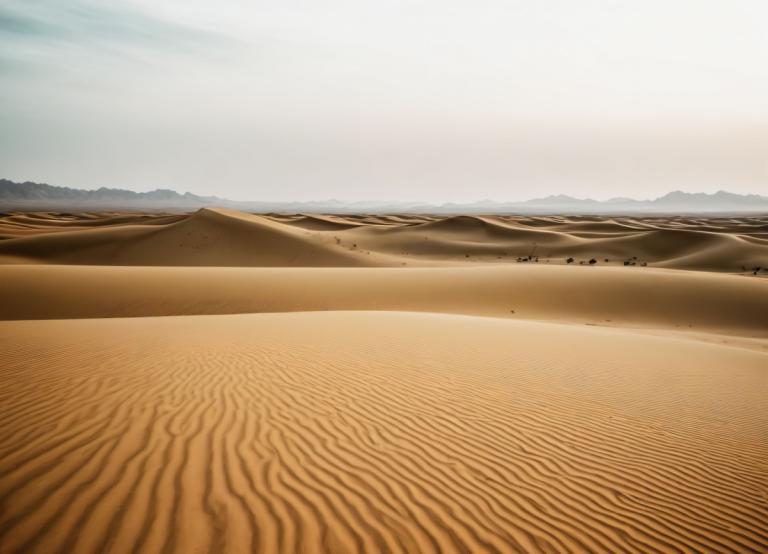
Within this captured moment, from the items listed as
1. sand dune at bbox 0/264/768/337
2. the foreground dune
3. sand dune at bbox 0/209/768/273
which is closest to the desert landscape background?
the foreground dune

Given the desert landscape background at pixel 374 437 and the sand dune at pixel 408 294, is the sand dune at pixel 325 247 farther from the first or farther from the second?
the desert landscape background at pixel 374 437

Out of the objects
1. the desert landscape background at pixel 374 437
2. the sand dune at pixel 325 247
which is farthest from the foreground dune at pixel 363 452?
the sand dune at pixel 325 247

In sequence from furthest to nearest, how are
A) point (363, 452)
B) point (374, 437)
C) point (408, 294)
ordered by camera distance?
point (408, 294), point (374, 437), point (363, 452)

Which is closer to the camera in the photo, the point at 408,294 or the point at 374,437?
the point at 374,437

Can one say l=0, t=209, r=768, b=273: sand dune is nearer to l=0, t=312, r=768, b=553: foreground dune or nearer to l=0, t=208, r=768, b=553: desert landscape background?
l=0, t=208, r=768, b=553: desert landscape background

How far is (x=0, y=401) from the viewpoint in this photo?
5.15 m

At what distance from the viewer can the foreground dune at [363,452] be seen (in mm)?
3266

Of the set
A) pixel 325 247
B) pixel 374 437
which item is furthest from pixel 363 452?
pixel 325 247

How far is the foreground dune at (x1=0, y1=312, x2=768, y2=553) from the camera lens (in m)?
3.27

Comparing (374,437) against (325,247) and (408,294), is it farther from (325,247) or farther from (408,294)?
(325,247)

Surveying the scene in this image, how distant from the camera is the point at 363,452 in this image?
14.6 ft

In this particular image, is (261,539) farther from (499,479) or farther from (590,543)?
(590,543)

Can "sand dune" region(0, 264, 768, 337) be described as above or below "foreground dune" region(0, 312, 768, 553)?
below

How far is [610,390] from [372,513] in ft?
17.6
